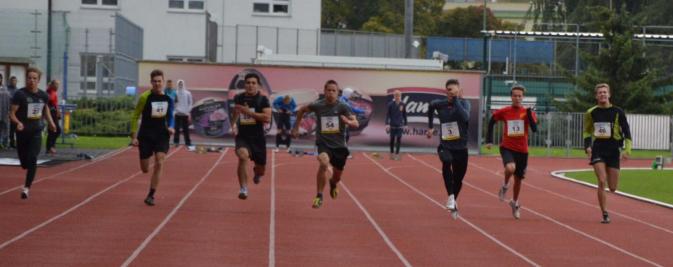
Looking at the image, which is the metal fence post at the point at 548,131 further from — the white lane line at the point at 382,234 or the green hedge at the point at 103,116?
the white lane line at the point at 382,234

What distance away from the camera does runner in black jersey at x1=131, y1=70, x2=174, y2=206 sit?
704 inches

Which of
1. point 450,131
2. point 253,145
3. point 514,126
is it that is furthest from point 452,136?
point 253,145

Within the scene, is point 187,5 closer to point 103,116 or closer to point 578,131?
point 103,116

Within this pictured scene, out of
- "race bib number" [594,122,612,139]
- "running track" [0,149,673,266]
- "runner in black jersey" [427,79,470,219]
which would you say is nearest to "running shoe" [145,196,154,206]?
"running track" [0,149,673,266]

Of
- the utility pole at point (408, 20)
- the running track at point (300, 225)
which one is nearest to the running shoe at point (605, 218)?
the running track at point (300, 225)

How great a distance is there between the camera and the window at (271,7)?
5703cm

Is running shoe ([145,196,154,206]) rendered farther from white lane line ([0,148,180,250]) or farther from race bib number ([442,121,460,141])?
race bib number ([442,121,460,141])

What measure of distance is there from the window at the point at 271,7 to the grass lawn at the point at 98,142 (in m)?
16.8

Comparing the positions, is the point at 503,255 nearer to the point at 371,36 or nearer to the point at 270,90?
the point at 270,90

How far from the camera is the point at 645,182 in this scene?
27.9 metres

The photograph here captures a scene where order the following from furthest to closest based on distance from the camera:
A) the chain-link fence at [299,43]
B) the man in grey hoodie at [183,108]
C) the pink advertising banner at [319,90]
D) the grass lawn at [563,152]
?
the chain-link fence at [299,43], the grass lawn at [563,152], the pink advertising banner at [319,90], the man in grey hoodie at [183,108]

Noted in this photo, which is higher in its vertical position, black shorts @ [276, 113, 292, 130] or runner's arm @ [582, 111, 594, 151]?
runner's arm @ [582, 111, 594, 151]

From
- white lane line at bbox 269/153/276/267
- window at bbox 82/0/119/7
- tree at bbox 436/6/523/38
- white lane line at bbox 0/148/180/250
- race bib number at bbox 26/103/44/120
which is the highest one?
tree at bbox 436/6/523/38

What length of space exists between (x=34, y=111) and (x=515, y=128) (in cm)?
666
